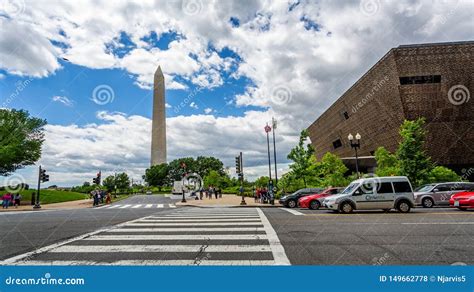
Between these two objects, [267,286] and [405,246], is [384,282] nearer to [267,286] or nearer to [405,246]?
[267,286]

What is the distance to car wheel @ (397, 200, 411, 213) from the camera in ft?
47.4

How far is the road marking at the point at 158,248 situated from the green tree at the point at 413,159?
30.0 meters

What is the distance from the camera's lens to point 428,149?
→ 133 ft

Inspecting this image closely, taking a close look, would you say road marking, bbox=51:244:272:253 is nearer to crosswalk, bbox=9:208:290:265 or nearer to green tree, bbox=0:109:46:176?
crosswalk, bbox=9:208:290:265

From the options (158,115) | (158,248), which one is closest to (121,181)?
(158,115)

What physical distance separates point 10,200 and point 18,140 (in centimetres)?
1302

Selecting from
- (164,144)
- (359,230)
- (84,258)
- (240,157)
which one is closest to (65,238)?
(84,258)

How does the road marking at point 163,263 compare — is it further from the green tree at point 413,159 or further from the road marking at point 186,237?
the green tree at point 413,159

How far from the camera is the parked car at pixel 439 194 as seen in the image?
1823 cm

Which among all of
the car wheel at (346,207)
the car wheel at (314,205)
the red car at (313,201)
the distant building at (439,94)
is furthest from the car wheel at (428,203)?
the distant building at (439,94)

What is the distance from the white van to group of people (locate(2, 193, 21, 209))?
32494 millimetres

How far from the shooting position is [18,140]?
40406 mm

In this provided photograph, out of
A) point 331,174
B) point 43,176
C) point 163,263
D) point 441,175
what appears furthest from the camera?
point 331,174

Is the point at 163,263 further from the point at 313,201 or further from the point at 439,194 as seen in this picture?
the point at 439,194
